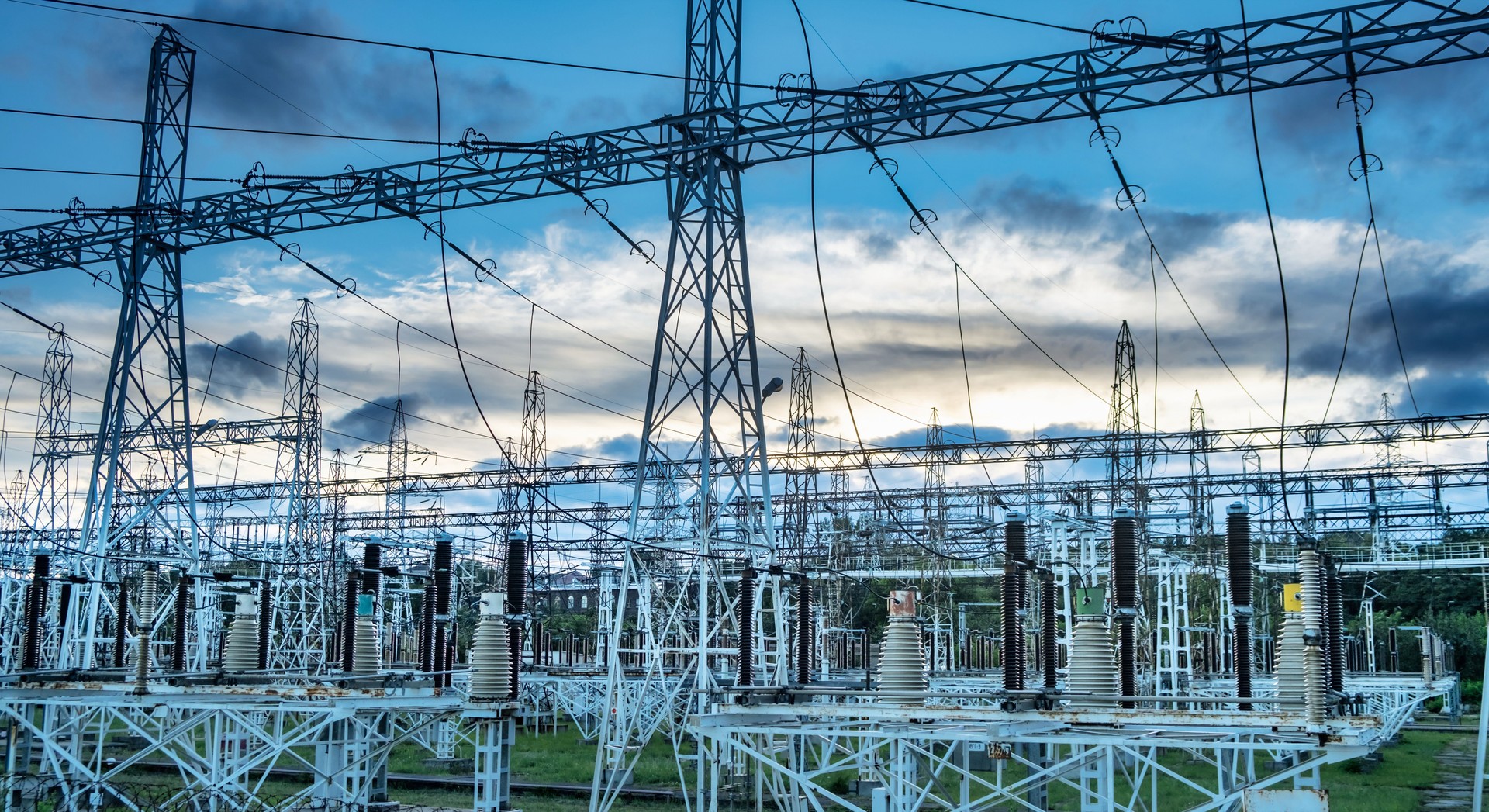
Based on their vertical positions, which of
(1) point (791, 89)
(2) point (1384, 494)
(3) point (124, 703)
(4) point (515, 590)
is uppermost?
(1) point (791, 89)

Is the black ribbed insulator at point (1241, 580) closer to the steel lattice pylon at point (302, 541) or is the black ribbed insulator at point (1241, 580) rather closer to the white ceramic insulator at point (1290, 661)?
the white ceramic insulator at point (1290, 661)

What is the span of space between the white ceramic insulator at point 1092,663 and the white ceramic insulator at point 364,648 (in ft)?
35.5

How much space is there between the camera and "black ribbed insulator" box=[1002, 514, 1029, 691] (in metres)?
14.5

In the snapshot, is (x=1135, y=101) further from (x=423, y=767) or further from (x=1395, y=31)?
(x=423, y=767)

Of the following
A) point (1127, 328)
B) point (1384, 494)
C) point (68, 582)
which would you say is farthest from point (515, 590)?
point (1384, 494)

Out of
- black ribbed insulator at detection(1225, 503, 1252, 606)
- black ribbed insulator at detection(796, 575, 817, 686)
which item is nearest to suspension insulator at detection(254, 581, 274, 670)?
black ribbed insulator at detection(796, 575, 817, 686)

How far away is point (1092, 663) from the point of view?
45.1ft

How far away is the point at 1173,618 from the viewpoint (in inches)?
1197

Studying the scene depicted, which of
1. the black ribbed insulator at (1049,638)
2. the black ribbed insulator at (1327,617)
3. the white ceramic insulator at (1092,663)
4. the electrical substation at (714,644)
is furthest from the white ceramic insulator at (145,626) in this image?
the black ribbed insulator at (1327,617)

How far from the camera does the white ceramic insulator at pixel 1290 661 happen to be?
42.8 feet

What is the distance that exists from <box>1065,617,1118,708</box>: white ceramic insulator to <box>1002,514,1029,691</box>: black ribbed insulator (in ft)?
2.20

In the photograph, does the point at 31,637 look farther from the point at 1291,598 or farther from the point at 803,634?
the point at 1291,598

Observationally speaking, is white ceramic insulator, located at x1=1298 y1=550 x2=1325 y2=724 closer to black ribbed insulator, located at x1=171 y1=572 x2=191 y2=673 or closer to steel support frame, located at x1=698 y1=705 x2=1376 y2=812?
steel support frame, located at x1=698 y1=705 x2=1376 y2=812

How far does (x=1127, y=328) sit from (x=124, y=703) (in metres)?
29.9
